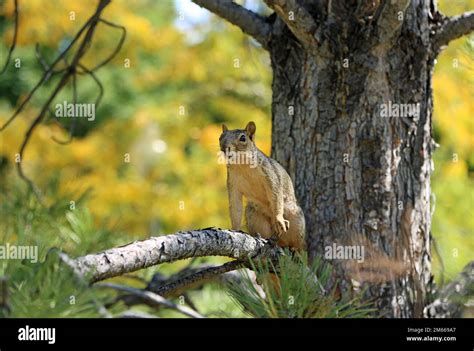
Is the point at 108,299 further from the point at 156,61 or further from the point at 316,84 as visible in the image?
the point at 156,61

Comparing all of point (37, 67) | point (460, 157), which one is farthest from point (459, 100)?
point (37, 67)

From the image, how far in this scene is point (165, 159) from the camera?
7.21 meters

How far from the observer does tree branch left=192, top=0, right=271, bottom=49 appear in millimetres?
2352

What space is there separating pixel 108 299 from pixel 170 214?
5.13 meters

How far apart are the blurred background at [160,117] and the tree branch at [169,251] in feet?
7.68

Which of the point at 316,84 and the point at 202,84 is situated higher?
the point at 202,84

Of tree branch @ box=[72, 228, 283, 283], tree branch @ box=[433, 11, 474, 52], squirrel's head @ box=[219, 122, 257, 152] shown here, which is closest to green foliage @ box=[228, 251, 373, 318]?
tree branch @ box=[72, 228, 283, 283]

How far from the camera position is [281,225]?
2299 millimetres

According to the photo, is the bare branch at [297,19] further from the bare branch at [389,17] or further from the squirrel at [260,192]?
the squirrel at [260,192]

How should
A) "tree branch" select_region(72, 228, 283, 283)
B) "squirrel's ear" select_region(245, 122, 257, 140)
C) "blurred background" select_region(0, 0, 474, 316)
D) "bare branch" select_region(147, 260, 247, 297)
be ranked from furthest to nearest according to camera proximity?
"blurred background" select_region(0, 0, 474, 316)
"squirrel's ear" select_region(245, 122, 257, 140)
"bare branch" select_region(147, 260, 247, 297)
"tree branch" select_region(72, 228, 283, 283)

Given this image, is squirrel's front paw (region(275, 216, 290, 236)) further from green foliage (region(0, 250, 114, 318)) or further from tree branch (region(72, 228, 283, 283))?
green foliage (region(0, 250, 114, 318))

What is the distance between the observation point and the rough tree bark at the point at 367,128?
2.24 m

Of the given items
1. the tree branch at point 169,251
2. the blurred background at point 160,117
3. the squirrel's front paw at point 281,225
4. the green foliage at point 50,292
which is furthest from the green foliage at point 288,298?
the blurred background at point 160,117

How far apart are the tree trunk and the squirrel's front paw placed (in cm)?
9
